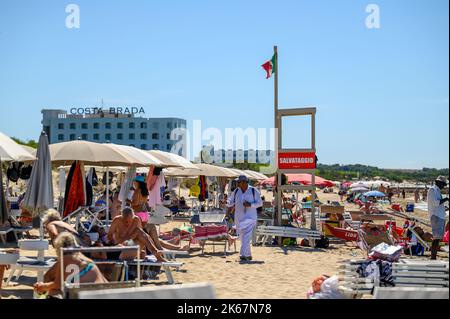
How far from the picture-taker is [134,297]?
15.2 feet

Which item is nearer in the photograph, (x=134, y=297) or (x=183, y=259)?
(x=134, y=297)

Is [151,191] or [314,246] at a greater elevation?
[151,191]

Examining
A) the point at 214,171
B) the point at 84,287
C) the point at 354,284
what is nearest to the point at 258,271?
the point at 354,284

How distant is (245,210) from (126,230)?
3.31 m

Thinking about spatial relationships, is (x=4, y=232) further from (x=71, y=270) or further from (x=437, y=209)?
(x=437, y=209)

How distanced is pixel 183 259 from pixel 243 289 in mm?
3497

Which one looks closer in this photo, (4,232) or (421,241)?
(4,232)

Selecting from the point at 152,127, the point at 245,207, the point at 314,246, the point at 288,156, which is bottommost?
the point at 314,246

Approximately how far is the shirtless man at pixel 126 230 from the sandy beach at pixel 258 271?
601 mm

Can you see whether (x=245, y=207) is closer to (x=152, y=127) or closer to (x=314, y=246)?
(x=314, y=246)

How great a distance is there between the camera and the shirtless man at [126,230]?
8781mm

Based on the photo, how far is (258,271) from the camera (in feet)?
33.4

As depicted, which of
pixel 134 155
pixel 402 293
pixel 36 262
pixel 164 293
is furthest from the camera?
pixel 134 155
